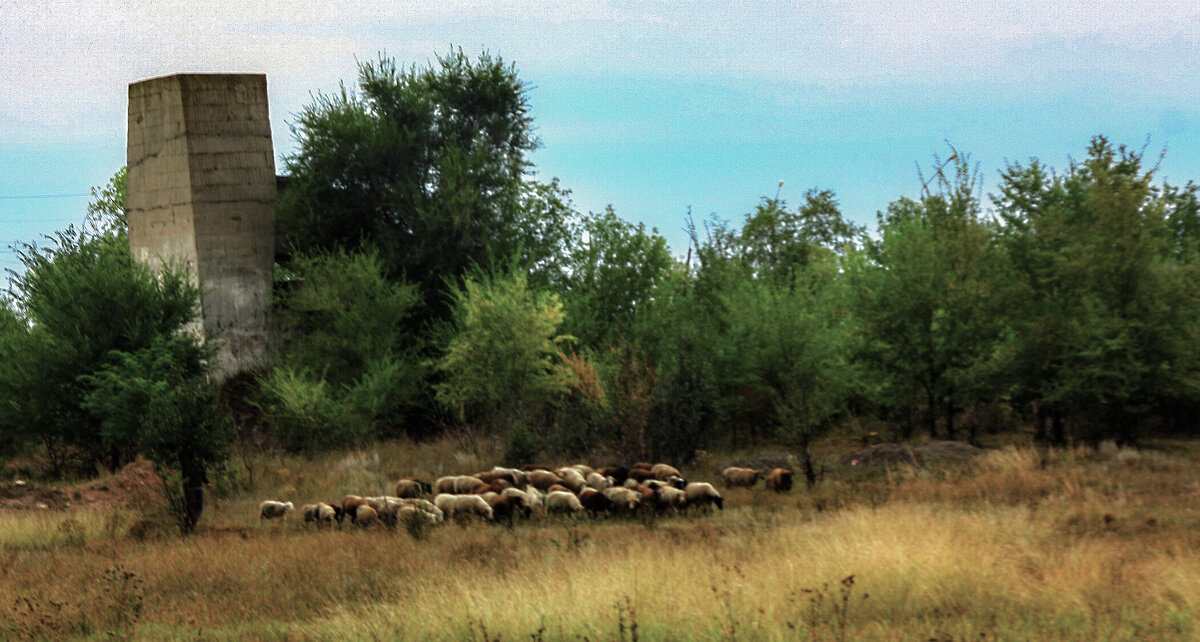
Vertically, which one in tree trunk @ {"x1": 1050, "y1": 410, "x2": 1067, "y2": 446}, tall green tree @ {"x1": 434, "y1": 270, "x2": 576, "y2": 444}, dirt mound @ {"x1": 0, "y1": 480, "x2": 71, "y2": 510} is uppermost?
tall green tree @ {"x1": 434, "y1": 270, "x2": 576, "y2": 444}

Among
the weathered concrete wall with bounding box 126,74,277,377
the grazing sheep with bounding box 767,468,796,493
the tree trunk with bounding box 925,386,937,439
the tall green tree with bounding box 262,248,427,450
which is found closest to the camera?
the grazing sheep with bounding box 767,468,796,493

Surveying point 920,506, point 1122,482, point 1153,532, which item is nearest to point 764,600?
point 920,506

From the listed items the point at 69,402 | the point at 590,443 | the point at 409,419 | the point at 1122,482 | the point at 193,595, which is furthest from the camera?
the point at 409,419

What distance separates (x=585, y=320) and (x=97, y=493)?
15.1 m

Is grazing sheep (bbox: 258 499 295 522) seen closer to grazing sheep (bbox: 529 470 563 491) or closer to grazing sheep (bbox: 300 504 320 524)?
grazing sheep (bbox: 300 504 320 524)

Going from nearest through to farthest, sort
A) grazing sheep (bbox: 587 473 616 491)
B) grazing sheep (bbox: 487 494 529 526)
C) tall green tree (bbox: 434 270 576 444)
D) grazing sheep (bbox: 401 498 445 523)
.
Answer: grazing sheep (bbox: 401 498 445 523) < grazing sheep (bbox: 487 494 529 526) < grazing sheep (bbox: 587 473 616 491) < tall green tree (bbox: 434 270 576 444)

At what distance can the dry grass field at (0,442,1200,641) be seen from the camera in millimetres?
8961

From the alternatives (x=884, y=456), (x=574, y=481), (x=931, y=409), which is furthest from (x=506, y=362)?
(x=931, y=409)

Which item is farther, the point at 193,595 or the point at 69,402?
the point at 69,402

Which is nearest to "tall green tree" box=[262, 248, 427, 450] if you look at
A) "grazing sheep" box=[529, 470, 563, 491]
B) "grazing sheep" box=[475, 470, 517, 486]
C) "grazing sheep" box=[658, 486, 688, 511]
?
"grazing sheep" box=[475, 470, 517, 486]

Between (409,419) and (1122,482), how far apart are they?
21.9 meters

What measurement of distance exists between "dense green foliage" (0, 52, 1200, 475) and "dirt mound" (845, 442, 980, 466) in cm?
148

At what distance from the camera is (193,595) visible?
37.9 ft

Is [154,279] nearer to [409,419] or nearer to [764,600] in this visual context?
[409,419]
